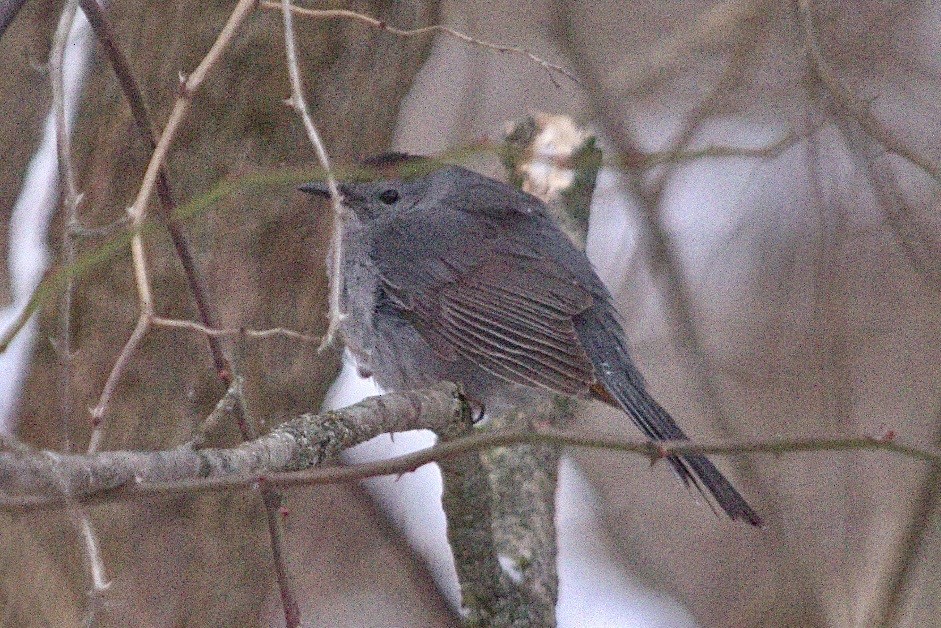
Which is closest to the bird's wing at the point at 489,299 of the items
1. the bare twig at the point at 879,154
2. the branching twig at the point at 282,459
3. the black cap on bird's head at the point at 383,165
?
the black cap on bird's head at the point at 383,165

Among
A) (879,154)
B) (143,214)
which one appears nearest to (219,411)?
(143,214)

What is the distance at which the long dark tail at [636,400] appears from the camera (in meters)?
3.34

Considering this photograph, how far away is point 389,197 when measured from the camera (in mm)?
4586

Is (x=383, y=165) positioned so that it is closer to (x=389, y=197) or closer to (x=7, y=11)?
(x=389, y=197)

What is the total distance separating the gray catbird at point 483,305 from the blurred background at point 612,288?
0.27 metres

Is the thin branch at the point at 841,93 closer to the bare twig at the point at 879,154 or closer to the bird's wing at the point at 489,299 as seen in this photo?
the bare twig at the point at 879,154

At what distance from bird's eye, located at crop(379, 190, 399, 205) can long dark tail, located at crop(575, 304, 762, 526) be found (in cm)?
90

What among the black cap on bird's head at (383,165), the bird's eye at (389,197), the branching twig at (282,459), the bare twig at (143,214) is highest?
the bird's eye at (389,197)

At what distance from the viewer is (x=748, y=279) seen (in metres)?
6.24

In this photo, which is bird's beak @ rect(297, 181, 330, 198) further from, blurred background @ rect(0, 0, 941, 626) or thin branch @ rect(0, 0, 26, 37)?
thin branch @ rect(0, 0, 26, 37)

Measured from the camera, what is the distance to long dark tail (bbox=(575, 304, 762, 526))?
3.34 metres

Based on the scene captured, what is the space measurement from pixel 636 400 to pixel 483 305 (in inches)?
25.5

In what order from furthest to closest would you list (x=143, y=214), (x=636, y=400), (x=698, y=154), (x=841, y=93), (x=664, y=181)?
(x=664, y=181)
(x=636, y=400)
(x=841, y=93)
(x=698, y=154)
(x=143, y=214)

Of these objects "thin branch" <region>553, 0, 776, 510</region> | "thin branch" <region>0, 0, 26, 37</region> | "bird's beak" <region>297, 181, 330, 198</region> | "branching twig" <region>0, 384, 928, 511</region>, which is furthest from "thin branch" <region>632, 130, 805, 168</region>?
"thin branch" <region>0, 0, 26, 37</region>
